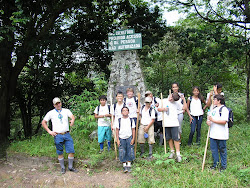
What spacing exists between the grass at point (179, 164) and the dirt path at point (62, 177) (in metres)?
0.26

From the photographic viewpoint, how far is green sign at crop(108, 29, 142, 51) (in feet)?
21.0

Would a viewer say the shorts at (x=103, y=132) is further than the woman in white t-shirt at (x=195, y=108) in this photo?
Yes

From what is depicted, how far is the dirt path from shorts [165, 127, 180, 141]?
1.29m

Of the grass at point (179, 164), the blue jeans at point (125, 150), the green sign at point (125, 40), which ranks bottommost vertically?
the grass at point (179, 164)

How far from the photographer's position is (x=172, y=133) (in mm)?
4695

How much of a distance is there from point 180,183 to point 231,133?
3.72 metres

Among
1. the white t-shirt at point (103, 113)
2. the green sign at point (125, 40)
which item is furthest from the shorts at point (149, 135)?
the green sign at point (125, 40)

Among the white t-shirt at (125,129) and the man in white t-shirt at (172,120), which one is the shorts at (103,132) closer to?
the white t-shirt at (125,129)

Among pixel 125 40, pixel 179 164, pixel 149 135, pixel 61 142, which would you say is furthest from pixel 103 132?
pixel 125 40

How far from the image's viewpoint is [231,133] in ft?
21.5

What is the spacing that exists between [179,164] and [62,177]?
8.67ft

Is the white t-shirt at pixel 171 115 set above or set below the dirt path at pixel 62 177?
above

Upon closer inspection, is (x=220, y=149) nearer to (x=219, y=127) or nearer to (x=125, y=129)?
(x=219, y=127)

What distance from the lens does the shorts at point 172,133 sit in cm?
464
